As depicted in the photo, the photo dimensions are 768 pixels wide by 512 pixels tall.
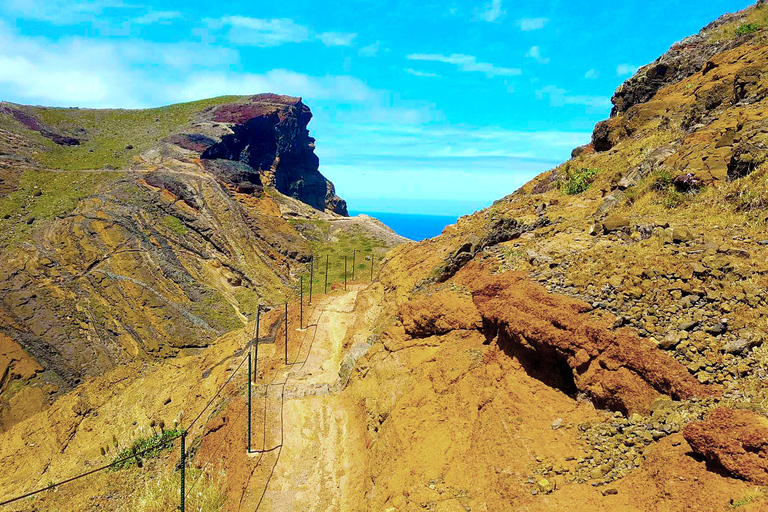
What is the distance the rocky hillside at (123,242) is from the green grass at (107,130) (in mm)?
372

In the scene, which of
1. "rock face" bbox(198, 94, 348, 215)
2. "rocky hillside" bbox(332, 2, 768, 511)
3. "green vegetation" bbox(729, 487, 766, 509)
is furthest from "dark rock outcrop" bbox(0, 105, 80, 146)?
"green vegetation" bbox(729, 487, 766, 509)

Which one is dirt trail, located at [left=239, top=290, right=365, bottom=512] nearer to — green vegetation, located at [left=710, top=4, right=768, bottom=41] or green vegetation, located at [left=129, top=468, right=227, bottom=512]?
green vegetation, located at [left=129, top=468, right=227, bottom=512]

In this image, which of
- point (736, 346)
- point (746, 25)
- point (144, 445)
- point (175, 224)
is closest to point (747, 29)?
point (746, 25)

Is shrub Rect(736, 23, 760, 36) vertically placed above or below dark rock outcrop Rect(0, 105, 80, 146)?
below

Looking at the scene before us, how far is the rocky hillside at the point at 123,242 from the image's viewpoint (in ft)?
120

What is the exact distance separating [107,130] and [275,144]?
3737 cm

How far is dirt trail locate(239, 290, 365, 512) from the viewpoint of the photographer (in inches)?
594

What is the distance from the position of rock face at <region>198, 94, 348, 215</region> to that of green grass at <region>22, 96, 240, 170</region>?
8.70 metres

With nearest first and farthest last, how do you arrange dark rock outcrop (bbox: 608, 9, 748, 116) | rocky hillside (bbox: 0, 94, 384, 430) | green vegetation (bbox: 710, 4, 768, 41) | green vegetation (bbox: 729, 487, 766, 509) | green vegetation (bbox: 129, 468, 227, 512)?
green vegetation (bbox: 729, 487, 766, 509) < green vegetation (bbox: 129, 468, 227, 512) < green vegetation (bbox: 710, 4, 768, 41) < dark rock outcrop (bbox: 608, 9, 748, 116) < rocky hillside (bbox: 0, 94, 384, 430)

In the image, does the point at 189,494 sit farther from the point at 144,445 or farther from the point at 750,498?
the point at 750,498

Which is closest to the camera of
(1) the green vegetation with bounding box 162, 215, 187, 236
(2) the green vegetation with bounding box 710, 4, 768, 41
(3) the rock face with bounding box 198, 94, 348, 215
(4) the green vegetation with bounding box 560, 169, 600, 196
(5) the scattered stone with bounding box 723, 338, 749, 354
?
(5) the scattered stone with bounding box 723, 338, 749, 354

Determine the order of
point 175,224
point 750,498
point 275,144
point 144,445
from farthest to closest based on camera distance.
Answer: point 275,144, point 175,224, point 144,445, point 750,498

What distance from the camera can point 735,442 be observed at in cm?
703

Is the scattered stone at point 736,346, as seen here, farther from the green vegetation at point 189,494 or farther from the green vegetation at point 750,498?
the green vegetation at point 189,494
